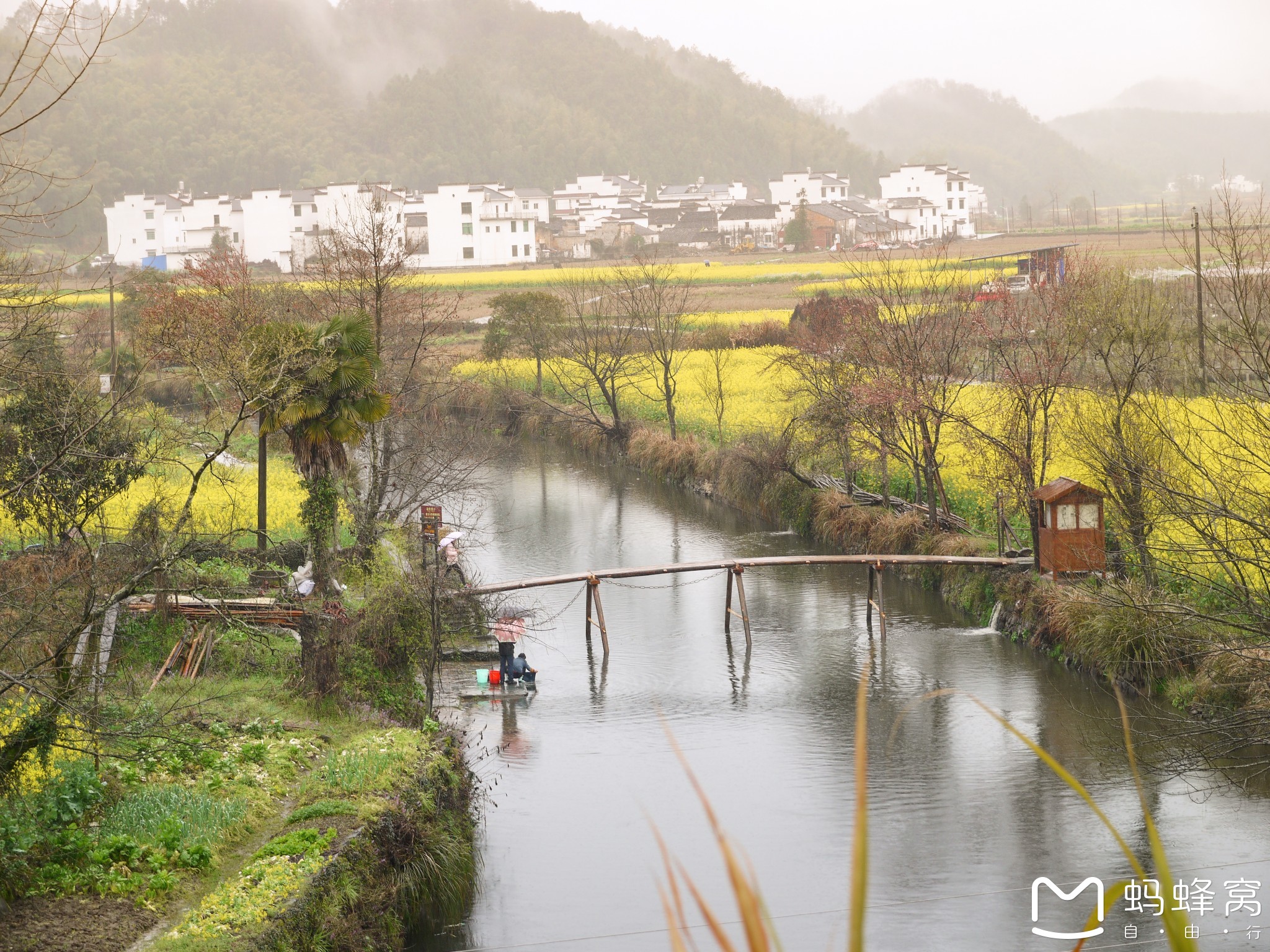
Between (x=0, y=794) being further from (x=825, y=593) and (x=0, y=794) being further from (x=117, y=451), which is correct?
(x=825, y=593)

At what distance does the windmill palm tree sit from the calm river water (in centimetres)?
381

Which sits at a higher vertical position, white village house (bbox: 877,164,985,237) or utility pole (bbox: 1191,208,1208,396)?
white village house (bbox: 877,164,985,237)

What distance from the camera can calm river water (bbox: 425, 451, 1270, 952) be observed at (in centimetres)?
1252

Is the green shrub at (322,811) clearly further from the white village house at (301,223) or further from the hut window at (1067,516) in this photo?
the white village house at (301,223)

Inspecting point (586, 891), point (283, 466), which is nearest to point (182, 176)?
point (283, 466)

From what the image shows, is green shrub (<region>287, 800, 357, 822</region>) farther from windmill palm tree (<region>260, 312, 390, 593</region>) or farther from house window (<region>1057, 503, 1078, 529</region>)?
house window (<region>1057, 503, 1078, 529</region>)

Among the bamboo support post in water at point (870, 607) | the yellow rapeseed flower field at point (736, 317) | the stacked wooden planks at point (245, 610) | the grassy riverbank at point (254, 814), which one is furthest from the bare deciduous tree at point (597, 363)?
the grassy riverbank at point (254, 814)

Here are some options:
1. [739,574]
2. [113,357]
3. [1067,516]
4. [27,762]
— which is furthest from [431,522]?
[113,357]

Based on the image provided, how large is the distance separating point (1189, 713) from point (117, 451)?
15745mm

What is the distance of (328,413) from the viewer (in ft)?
57.7

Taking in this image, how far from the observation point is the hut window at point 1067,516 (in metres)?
20.4

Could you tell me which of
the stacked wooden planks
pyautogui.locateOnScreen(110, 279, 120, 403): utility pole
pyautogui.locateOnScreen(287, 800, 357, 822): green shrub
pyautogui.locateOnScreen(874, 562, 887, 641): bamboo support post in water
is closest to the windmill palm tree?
the stacked wooden planks

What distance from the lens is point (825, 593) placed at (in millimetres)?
25500

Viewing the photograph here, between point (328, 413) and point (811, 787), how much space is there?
8.20 m
